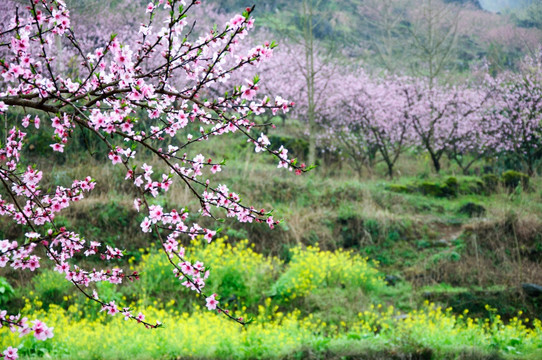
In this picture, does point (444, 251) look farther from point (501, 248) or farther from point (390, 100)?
point (390, 100)

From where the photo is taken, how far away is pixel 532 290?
751cm

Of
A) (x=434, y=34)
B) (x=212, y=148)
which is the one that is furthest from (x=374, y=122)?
(x=434, y=34)

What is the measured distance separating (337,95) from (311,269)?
1106 centimetres

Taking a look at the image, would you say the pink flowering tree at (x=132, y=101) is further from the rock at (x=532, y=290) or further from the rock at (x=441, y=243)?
the rock at (x=441, y=243)

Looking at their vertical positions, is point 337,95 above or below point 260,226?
above

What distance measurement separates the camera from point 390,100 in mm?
16797

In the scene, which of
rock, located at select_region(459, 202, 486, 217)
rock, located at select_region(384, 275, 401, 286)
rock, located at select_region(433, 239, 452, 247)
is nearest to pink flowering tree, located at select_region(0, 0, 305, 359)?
rock, located at select_region(384, 275, 401, 286)

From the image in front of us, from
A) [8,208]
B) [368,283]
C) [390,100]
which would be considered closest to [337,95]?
[390,100]

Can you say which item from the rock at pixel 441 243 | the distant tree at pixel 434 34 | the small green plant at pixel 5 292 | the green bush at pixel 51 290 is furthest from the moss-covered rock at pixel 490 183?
the small green plant at pixel 5 292

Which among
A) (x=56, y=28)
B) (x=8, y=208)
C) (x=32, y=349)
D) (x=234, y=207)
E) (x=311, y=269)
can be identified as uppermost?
(x=56, y=28)

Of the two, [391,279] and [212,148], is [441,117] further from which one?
[391,279]

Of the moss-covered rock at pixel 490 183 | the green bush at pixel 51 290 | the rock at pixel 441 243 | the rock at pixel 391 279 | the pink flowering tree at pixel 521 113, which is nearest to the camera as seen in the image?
the green bush at pixel 51 290

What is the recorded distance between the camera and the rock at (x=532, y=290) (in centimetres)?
748

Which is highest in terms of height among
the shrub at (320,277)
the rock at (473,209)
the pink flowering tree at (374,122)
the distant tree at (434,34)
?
the distant tree at (434,34)
